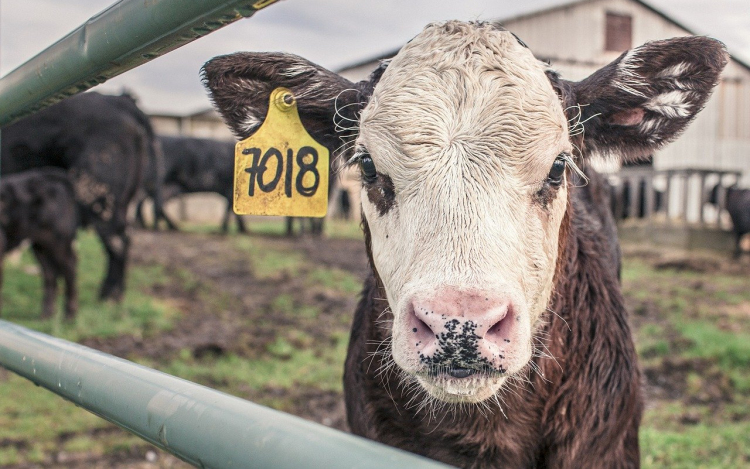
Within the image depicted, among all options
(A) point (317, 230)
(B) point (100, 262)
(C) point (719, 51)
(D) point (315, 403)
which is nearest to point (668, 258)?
(A) point (317, 230)

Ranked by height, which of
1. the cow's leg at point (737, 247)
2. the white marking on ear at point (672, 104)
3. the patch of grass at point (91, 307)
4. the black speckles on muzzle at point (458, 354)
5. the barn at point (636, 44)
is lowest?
the patch of grass at point (91, 307)

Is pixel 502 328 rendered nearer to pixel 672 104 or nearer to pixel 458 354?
pixel 458 354

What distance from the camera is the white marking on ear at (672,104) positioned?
2.06m

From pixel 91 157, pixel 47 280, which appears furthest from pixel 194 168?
pixel 47 280

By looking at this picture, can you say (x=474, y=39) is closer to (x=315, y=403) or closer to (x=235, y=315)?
(x=315, y=403)

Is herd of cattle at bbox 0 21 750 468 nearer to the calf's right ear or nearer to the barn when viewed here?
the calf's right ear

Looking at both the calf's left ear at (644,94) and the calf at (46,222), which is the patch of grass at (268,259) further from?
the calf's left ear at (644,94)

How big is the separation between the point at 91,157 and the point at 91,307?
5.36ft

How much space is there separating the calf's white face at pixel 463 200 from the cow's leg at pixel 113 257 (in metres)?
5.91

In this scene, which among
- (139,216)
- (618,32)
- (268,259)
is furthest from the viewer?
(618,32)

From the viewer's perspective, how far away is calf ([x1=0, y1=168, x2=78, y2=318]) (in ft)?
19.8

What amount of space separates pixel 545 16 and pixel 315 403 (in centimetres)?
1646

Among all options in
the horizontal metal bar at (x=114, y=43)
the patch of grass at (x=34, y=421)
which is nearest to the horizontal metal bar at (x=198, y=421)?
the horizontal metal bar at (x=114, y=43)

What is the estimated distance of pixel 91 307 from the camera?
6.77 meters
